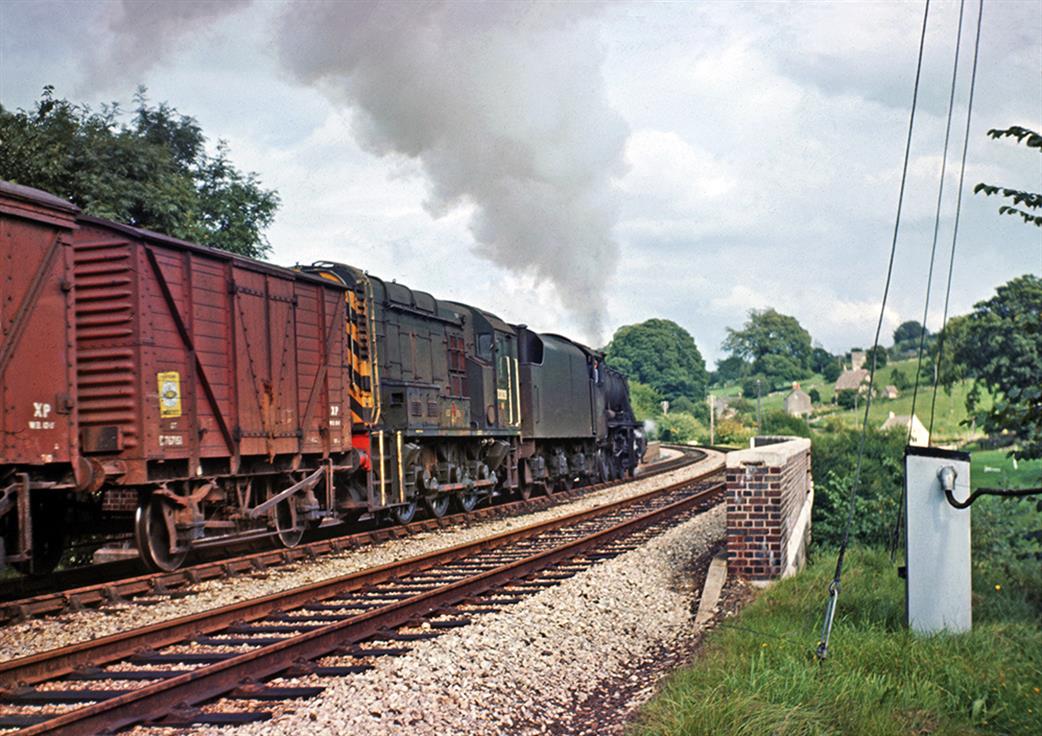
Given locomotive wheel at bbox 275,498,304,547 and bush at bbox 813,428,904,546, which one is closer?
locomotive wheel at bbox 275,498,304,547

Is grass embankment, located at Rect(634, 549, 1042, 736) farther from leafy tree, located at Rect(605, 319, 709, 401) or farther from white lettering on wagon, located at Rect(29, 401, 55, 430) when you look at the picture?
leafy tree, located at Rect(605, 319, 709, 401)

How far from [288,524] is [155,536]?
2.57 meters

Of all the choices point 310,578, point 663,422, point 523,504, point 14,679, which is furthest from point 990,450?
point 14,679

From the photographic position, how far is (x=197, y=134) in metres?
20.8

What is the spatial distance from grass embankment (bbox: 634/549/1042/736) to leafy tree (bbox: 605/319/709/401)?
86.9 meters

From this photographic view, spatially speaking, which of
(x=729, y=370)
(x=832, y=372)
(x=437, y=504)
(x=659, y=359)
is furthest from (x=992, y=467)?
(x=729, y=370)

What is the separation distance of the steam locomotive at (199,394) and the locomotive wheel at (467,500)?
3.2 inches

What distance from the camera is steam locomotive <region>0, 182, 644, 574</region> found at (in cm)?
838

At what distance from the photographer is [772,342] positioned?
13375 cm

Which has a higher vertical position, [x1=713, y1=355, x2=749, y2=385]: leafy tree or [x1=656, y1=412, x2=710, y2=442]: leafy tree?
[x1=713, y1=355, x2=749, y2=385]: leafy tree

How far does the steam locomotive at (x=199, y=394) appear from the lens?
8375 millimetres

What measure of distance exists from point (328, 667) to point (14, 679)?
193 centimetres

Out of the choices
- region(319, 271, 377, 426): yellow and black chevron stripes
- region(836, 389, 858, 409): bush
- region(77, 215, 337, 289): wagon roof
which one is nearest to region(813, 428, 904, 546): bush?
region(319, 271, 377, 426): yellow and black chevron stripes

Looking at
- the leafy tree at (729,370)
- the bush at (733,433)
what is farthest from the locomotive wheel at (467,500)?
the leafy tree at (729,370)
